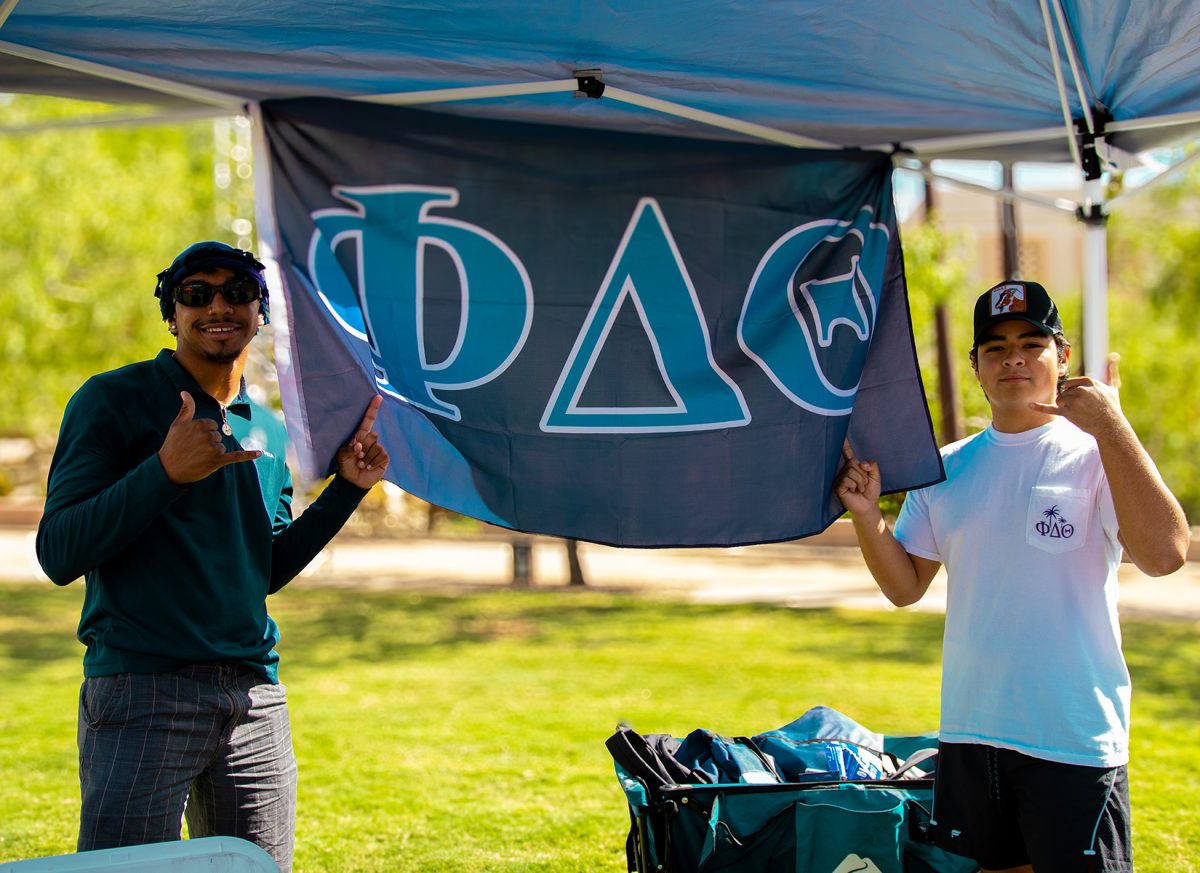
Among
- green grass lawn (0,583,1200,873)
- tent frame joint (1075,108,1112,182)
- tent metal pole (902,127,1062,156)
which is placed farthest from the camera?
green grass lawn (0,583,1200,873)

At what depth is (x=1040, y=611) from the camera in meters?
2.95

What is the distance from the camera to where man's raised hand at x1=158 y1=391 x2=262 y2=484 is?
256 cm

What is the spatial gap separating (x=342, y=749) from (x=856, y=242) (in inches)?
172

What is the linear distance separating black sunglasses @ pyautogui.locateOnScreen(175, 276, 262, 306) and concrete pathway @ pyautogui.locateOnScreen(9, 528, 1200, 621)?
34.3 feet

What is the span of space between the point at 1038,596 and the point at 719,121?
175cm

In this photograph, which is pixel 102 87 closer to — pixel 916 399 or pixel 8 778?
pixel 916 399

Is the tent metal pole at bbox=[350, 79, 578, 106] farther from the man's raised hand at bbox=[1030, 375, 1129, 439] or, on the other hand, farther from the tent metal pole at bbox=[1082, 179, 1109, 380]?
the tent metal pole at bbox=[1082, 179, 1109, 380]

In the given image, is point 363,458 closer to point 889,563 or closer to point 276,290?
point 276,290

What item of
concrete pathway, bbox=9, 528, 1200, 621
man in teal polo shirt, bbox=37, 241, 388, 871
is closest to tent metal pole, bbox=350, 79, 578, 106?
man in teal polo shirt, bbox=37, 241, 388, 871

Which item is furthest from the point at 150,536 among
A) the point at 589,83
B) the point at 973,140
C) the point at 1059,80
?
the point at 973,140

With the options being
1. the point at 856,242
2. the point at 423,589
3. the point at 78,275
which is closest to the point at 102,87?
the point at 856,242

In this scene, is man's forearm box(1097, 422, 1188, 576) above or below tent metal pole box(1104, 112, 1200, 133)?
below

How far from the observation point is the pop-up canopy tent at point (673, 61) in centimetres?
319

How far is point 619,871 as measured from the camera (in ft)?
15.5
